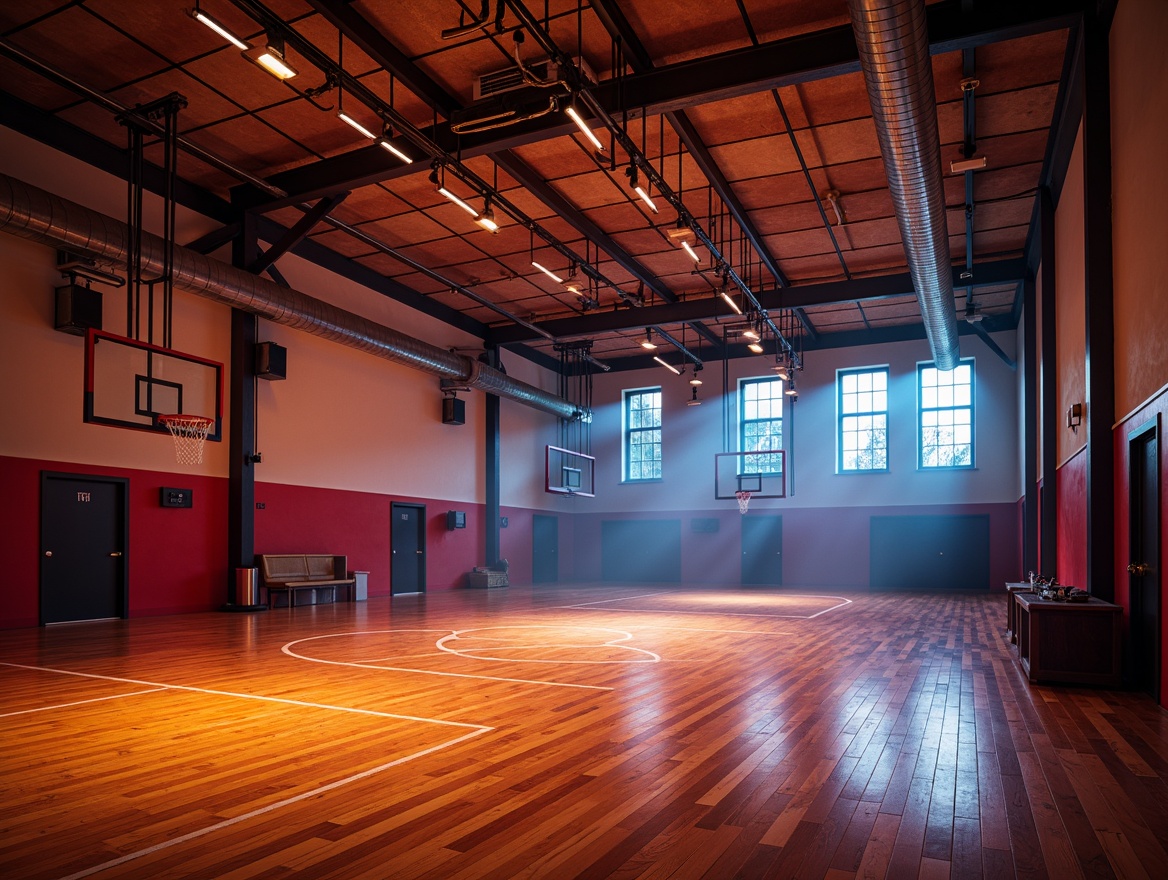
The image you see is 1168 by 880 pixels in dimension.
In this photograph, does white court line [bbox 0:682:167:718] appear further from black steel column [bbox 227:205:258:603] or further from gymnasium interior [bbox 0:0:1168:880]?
black steel column [bbox 227:205:258:603]

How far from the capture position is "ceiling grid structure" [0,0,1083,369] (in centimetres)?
886

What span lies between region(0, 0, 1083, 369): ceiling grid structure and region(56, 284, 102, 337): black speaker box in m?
2.29

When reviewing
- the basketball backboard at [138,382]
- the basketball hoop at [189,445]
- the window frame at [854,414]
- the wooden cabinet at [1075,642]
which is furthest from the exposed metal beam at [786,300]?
the wooden cabinet at [1075,642]

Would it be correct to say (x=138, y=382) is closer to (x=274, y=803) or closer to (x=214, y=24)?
(x=214, y=24)

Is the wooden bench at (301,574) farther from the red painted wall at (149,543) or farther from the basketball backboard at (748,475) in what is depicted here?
the basketball backboard at (748,475)

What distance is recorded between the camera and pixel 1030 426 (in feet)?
51.3

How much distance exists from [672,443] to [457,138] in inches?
597

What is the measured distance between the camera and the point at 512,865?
3.13 m

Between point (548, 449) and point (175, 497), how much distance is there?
9.66 metres

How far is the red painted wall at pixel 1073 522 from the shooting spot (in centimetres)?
966

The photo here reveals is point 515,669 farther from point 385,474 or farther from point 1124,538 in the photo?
point 385,474

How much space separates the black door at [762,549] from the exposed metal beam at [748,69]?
15.5 meters

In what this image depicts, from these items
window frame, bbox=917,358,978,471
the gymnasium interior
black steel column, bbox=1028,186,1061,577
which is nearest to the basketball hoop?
the gymnasium interior

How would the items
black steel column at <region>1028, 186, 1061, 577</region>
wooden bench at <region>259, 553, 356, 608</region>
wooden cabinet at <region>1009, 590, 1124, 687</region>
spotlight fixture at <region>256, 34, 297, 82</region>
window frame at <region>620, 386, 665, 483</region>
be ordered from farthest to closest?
1. window frame at <region>620, 386, 665, 483</region>
2. wooden bench at <region>259, 553, 356, 608</region>
3. black steel column at <region>1028, 186, 1061, 577</region>
4. spotlight fixture at <region>256, 34, 297, 82</region>
5. wooden cabinet at <region>1009, 590, 1124, 687</region>
